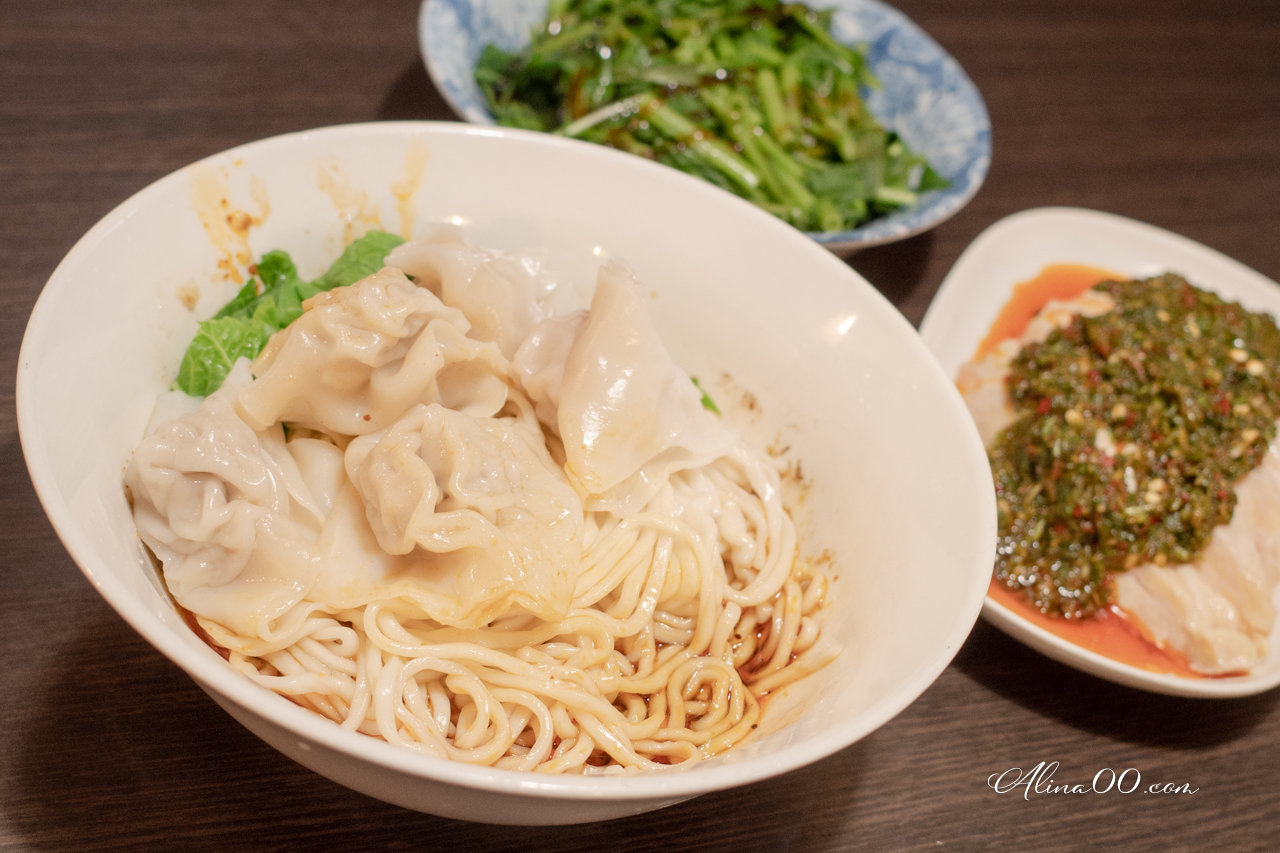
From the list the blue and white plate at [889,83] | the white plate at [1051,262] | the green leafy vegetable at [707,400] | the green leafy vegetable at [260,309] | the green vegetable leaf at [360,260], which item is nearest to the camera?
the green leafy vegetable at [260,309]

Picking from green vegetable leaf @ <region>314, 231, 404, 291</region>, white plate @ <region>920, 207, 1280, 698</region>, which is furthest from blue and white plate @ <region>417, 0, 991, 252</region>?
green vegetable leaf @ <region>314, 231, 404, 291</region>

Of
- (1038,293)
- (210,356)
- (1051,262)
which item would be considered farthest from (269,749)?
(1051,262)

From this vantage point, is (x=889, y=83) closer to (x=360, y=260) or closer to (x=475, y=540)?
(x=360, y=260)

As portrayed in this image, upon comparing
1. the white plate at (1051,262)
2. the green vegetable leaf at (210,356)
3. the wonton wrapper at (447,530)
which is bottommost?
the white plate at (1051,262)

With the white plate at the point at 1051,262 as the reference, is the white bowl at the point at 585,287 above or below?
above

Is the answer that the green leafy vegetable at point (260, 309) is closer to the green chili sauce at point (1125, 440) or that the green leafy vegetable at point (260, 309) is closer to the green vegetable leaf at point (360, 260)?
the green vegetable leaf at point (360, 260)

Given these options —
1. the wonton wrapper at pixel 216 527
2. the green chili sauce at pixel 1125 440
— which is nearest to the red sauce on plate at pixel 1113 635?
the green chili sauce at pixel 1125 440
